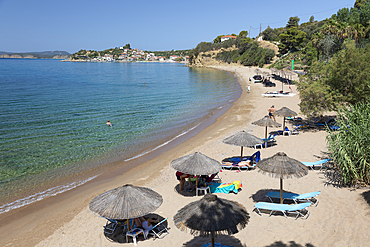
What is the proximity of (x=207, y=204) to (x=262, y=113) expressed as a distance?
20385 millimetres

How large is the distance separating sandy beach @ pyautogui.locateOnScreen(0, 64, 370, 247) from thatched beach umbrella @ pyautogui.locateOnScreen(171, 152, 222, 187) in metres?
1.27

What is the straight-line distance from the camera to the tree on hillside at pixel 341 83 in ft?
46.6

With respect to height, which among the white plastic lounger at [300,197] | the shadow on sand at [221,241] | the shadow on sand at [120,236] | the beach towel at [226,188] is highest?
the white plastic lounger at [300,197]

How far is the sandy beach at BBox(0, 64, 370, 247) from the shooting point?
7.02 meters

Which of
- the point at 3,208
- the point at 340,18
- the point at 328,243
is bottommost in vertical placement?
the point at 3,208

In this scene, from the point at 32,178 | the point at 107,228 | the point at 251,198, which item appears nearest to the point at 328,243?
the point at 251,198

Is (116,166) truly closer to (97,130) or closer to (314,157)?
(97,130)

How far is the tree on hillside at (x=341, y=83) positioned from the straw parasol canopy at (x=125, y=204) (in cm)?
1280

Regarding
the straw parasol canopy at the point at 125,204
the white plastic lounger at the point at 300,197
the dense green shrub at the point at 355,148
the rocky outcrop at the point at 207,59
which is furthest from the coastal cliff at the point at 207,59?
the straw parasol canopy at the point at 125,204

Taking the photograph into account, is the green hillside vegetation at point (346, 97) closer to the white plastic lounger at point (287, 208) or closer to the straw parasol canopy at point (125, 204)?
the white plastic lounger at point (287, 208)

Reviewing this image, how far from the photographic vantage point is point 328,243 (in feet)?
21.4

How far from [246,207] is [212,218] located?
12.3ft

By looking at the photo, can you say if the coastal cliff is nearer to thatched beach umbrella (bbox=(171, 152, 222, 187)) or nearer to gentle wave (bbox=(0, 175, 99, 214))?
gentle wave (bbox=(0, 175, 99, 214))

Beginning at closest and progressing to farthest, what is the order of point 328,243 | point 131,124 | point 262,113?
point 328,243 < point 131,124 < point 262,113
